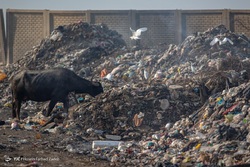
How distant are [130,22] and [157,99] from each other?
37.6ft

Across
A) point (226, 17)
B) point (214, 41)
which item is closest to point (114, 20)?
point (226, 17)

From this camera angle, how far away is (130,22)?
25219mm

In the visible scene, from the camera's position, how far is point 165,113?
45.3 ft

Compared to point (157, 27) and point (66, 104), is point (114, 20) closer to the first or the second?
point (157, 27)

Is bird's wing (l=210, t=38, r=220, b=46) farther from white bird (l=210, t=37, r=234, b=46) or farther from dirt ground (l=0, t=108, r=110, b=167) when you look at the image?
dirt ground (l=0, t=108, r=110, b=167)

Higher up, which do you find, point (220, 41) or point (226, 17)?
point (226, 17)

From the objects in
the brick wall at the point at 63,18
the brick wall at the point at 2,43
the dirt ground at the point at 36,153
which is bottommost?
the dirt ground at the point at 36,153

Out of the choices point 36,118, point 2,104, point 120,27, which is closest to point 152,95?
point 36,118

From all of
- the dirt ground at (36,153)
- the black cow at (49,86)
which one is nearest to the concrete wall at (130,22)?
the black cow at (49,86)

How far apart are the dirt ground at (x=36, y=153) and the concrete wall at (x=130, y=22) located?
12.6 metres

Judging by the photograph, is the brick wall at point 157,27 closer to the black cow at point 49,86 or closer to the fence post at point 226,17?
the fence post at point 226,17

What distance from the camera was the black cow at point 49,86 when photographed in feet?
51.0

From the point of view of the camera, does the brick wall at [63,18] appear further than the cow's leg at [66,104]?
Yes

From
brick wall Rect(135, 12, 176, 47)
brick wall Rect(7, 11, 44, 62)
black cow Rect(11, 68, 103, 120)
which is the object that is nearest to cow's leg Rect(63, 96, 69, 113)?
black cow Rect(11, 68, 103, 120)
